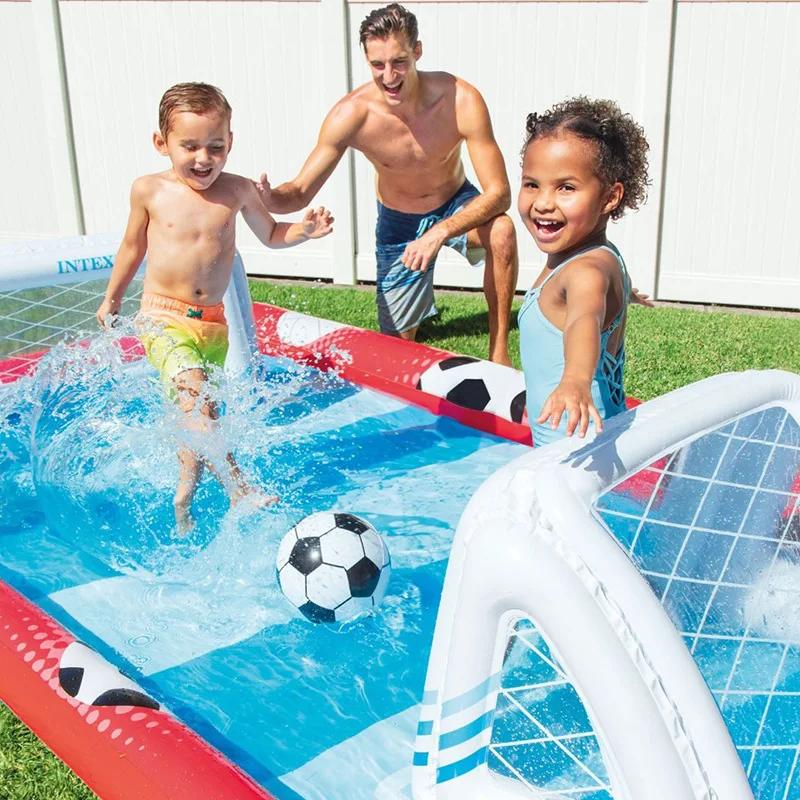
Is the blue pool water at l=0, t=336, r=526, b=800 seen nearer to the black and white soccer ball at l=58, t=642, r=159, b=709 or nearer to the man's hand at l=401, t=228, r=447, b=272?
the black and white soccer ball at l=58, t=642, r=159, b=709

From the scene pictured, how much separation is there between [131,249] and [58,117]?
15.9 feet

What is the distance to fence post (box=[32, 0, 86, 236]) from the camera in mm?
7734

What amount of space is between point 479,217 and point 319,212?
1023 millimetres

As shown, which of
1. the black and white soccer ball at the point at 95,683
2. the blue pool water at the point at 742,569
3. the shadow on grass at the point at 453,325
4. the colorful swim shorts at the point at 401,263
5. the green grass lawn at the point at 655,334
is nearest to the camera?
the blue pool water at the point at 742,569

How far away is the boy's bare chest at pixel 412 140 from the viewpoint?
15.8ft

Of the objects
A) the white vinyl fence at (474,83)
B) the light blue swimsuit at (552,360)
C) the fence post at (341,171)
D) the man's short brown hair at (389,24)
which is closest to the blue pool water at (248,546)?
the light blue swimsuit at (552,360)

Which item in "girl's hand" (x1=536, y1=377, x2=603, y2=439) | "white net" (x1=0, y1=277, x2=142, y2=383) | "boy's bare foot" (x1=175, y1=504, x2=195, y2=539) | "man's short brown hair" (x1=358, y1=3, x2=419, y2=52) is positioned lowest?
"boy's bare foot" (x1=175, y1=504, x2=195, y2=539)

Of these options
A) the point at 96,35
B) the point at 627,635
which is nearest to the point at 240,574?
the point at 627,635

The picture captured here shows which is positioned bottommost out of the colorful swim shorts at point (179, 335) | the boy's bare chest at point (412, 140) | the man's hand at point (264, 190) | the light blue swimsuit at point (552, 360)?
the colorful swim shorts at point (179, 335)

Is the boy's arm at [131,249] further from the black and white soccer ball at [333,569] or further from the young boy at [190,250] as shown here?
the black and white soccer ball at [333,569]

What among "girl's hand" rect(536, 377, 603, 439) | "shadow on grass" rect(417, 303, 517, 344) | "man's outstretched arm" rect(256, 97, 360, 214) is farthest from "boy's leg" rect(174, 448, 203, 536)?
"shadow on grass" rect(417, 303, 517, 344)

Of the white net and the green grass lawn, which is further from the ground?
the white net

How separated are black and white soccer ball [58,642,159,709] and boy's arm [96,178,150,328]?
1.62 metres

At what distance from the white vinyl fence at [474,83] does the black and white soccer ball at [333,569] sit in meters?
4.57
